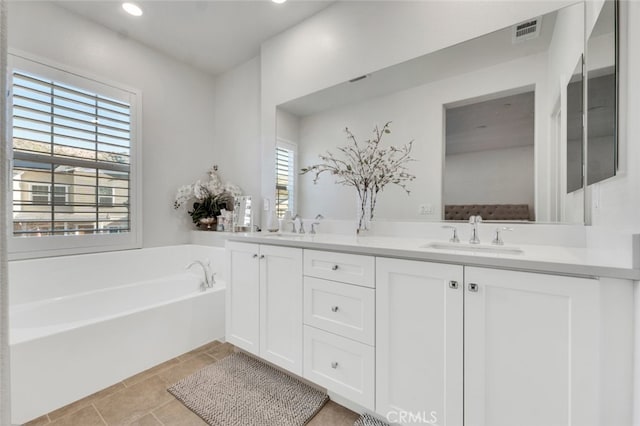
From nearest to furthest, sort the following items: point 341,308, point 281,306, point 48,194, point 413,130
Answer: point 341,308, point 281,306, point 413,130, point 48,194

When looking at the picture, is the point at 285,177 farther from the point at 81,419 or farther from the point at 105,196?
the point at 81,419

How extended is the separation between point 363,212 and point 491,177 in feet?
2.60

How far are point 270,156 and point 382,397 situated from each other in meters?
2.05

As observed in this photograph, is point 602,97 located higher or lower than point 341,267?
higher

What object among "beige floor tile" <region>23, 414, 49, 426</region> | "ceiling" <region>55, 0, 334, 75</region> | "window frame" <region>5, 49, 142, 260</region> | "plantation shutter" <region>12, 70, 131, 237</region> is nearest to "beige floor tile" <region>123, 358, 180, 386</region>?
"beige floor tile" <region>23, 414, 49, 426</region>

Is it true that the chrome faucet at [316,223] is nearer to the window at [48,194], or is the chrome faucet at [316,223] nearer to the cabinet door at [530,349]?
the cabinet door at [530,349]

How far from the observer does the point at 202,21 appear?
7.96ft

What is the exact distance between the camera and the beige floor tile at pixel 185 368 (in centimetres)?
182

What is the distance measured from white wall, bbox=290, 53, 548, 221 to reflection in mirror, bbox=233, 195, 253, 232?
593mm

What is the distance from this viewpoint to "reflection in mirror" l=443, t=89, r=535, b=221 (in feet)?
4.80

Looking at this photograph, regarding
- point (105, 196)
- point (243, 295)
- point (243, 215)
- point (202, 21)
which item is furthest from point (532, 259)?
point (105, 196)

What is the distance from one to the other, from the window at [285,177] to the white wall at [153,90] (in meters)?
1.31

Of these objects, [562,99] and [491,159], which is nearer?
[562,99]

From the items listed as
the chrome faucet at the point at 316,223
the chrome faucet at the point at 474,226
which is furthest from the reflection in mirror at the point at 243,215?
the chrome faucet at the point at 474,226
